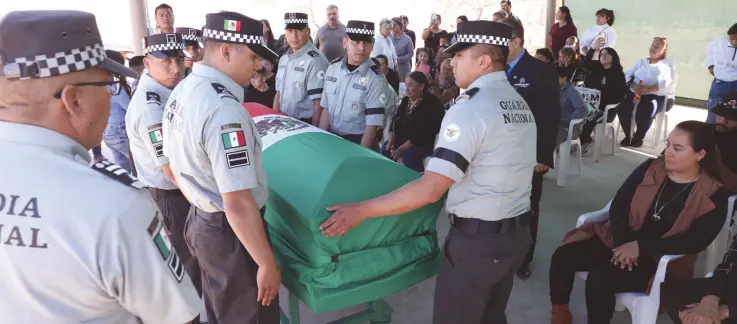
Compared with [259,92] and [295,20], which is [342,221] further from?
[259,92]

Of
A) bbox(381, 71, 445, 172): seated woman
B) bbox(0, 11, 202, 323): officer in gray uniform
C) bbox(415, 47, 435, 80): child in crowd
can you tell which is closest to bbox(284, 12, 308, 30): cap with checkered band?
bbox(381, 71, 445, 172): seated woman

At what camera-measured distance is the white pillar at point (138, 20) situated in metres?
6.80

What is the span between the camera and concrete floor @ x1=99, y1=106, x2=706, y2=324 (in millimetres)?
2701

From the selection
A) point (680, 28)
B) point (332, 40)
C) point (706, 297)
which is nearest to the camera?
point (706, 297)

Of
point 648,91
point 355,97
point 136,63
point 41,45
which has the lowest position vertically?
point 648,91

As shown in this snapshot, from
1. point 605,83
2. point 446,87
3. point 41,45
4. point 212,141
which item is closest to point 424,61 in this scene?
point 446,87

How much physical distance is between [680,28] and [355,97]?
7.60 m

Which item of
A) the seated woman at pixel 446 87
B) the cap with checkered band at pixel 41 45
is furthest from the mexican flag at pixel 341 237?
the seated woman at pixel 446 87

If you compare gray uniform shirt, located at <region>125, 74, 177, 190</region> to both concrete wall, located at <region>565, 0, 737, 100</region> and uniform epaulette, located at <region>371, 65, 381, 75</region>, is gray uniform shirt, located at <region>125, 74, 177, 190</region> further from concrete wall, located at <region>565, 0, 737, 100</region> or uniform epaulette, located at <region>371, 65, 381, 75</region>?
concrete wall, located at <region>565, 0, 737, 100</region>

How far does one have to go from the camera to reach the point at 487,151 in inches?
69.2

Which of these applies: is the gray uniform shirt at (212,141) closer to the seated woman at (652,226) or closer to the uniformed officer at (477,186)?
the uniformed officer at (477,186)

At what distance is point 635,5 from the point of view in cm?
911

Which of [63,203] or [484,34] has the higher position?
[484,34]

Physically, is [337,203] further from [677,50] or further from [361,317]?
[677,50]
